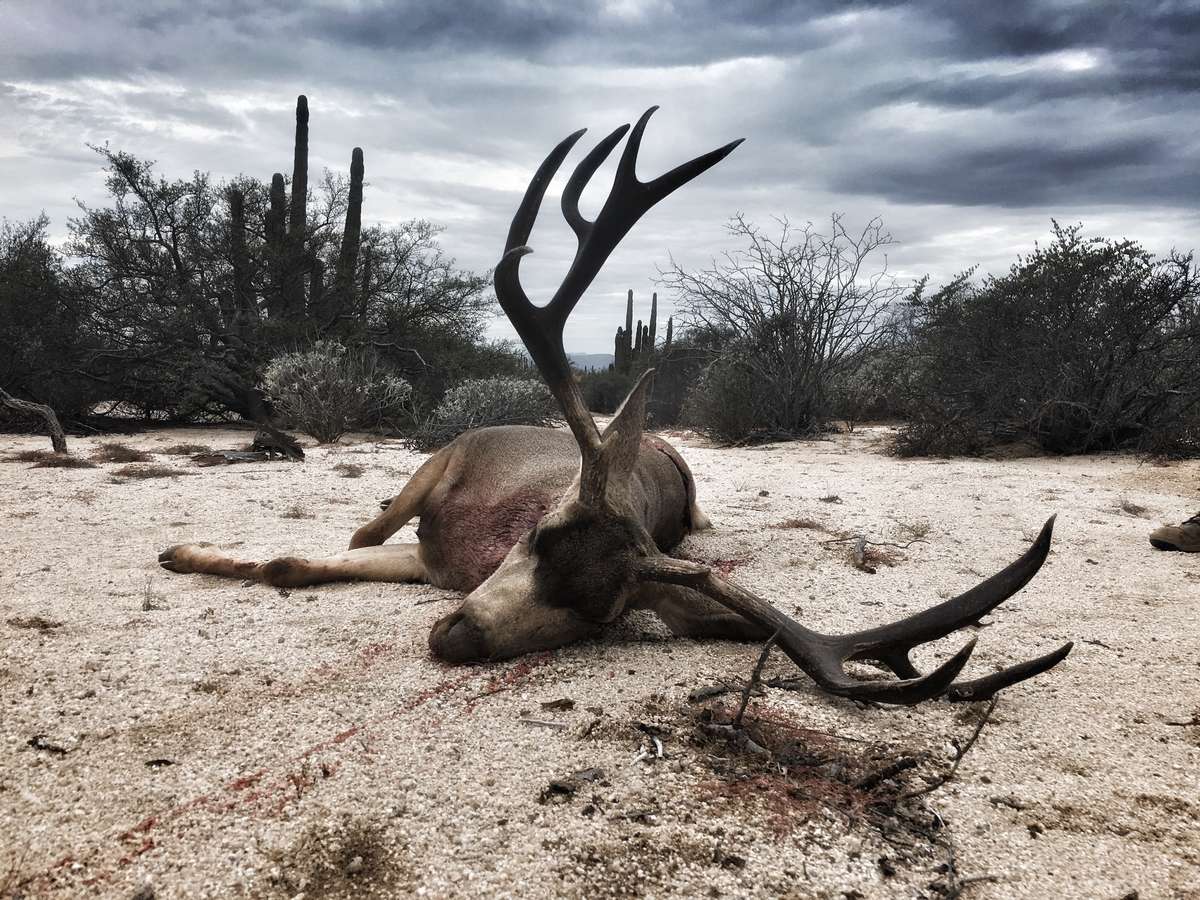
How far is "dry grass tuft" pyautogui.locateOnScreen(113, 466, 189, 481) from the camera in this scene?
6.91 metres

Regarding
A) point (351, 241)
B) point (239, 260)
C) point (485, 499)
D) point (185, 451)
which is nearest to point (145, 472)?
point (185, 451)

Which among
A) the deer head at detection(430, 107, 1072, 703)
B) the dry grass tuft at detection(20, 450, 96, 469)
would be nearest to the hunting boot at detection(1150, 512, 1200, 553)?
the deer head at detection(430, 107, 1072, 703)

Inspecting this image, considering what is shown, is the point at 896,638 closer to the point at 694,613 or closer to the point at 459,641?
the point at 694,613

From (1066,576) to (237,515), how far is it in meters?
5.24

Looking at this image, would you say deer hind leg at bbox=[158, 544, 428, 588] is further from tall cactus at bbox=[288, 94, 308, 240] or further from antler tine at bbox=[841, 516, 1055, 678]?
tall cactus at bbox=[288, 94, 308, 240]

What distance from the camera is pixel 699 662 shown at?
270cm

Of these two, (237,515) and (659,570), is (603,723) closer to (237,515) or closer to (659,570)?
(659,570)

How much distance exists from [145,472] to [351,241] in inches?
419

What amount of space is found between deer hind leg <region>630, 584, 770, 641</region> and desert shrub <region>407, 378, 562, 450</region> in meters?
7.76

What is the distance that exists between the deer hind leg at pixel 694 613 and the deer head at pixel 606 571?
0.20 ft

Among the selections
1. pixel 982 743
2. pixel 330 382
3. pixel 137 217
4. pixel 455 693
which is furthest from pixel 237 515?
pixel 137 217

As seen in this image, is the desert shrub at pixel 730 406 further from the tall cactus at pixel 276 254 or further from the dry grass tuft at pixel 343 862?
the dry grass tuft at pixel 343 862

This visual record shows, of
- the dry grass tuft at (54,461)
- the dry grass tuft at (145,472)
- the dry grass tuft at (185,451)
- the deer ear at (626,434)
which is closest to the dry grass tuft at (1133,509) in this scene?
the deer ear at (626,434)

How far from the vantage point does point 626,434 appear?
9.86ft
